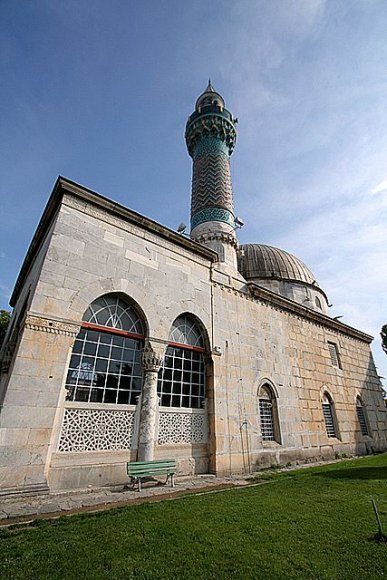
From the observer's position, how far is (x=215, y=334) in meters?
9.84

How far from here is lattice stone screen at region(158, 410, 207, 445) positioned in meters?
7.90

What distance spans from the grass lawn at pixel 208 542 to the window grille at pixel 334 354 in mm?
10526

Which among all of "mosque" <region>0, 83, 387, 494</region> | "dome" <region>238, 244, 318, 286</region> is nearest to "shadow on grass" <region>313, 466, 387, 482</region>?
"mosque" <region>0, 83, 387, 494</region>

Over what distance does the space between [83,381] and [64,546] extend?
385cm

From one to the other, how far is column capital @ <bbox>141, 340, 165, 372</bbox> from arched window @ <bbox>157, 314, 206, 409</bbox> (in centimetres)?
63

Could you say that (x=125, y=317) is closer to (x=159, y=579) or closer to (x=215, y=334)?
(x=215, y=334)

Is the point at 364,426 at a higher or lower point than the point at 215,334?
lower

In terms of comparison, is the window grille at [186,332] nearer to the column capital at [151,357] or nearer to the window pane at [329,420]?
the column capital at [151,357]

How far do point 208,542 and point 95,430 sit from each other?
4057mm

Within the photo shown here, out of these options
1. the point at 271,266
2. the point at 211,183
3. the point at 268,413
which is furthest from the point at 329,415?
the point at 211,183

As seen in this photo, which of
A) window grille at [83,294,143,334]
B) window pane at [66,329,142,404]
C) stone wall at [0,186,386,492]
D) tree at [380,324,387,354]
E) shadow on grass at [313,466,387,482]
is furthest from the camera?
tree at [380,324,387,354]

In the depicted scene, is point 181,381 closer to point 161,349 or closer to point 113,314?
point 161,349

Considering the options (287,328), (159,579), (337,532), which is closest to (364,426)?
(287,328)

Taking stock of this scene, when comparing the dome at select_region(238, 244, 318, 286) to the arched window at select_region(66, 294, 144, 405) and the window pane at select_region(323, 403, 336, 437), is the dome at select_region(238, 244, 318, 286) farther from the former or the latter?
the arched window at select_region(66, 294, 144, 405)
